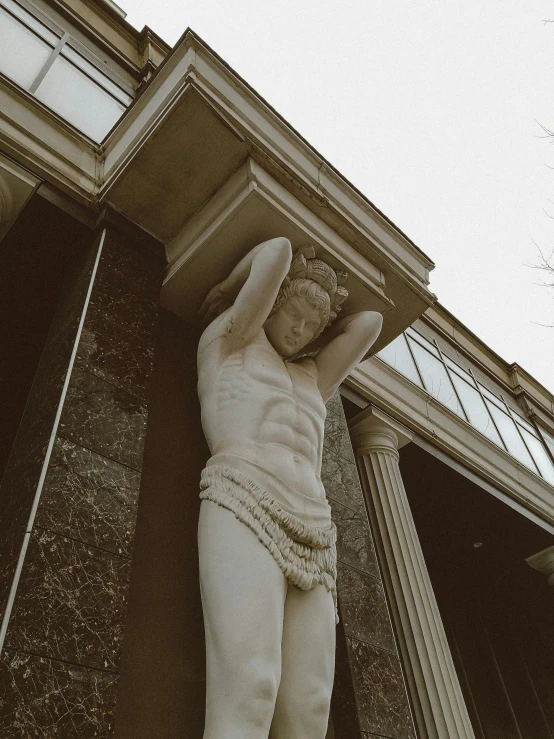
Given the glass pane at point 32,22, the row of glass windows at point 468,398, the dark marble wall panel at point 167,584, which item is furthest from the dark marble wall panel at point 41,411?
the row of glass windows at point 468,398

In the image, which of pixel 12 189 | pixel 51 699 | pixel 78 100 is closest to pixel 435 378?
pixel 78 100

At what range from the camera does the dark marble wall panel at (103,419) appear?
2781 millimetres

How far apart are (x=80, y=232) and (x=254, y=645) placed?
2.72m

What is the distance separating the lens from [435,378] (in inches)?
376

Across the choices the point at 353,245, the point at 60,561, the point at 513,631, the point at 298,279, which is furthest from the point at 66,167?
the point at 513,631

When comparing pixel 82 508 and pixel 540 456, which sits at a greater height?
pixel 540 456

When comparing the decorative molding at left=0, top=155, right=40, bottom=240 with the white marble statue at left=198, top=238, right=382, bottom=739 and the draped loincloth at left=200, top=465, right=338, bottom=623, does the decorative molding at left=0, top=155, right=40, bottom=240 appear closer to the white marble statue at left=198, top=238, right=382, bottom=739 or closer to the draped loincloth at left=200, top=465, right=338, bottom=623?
the white marble statue at left=198, top=238, right=382, bottom=739

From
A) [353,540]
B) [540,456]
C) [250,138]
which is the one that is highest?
[250,138]

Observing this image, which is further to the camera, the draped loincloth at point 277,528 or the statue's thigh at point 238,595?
the draped loincloth at point 277,528

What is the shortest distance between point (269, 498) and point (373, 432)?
14.7 ft

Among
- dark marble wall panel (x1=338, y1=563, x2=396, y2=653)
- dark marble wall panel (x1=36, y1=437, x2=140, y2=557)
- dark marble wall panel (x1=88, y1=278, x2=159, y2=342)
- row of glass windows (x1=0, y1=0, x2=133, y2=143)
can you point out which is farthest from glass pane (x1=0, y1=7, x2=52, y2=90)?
dark marble wall panel (x1=338, y1=563, x2=396, y2=653)

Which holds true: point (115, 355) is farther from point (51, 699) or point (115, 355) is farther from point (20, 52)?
point (20, 52)

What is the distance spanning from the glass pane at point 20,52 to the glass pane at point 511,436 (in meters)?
8.78

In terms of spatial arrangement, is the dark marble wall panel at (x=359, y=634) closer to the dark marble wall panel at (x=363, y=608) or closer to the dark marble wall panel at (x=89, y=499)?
the dark marble wall panel at (x=363, y=608)
